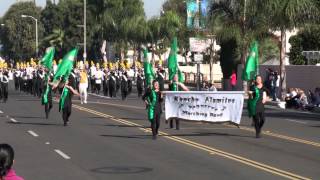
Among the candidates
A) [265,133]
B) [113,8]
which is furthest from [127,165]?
[113,8]

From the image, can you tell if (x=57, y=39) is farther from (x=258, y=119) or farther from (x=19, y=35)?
(x=258, y=119)

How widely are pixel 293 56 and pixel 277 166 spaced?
Answer: 4041cm

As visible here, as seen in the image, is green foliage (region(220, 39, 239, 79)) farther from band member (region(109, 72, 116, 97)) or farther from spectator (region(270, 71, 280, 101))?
spectator (region(270, 71, 280, 101))

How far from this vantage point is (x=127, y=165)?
1370cm

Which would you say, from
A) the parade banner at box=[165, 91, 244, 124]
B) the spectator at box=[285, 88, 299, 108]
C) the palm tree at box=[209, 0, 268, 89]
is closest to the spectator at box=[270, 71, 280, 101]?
the palm tree at box=[209, 0, 268, 89]

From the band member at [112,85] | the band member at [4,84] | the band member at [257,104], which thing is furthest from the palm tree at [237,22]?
the band member at [257,104]

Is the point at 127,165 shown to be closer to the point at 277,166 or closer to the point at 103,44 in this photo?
the point at 277,166

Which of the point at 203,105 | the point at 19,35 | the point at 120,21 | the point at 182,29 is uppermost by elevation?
the point at 19,35

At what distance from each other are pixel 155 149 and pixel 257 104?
381 cm

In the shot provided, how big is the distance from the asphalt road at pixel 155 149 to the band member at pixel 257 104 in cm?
42

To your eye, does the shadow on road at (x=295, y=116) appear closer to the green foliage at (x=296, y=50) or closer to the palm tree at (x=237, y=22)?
the palm tree at (x=237, y=22)

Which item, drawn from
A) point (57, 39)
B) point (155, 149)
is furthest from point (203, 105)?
point (57, 39)

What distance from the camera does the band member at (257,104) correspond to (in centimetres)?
1900

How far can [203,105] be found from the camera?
20.8 m
